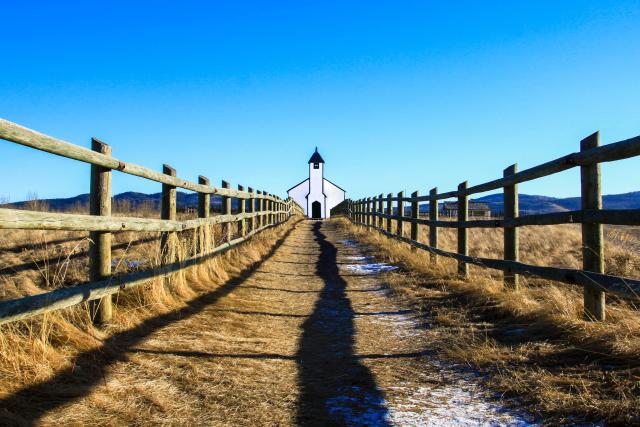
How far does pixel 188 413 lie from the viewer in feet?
8.54

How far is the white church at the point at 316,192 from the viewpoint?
64500 millimetres

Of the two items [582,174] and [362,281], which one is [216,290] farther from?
[582,174]

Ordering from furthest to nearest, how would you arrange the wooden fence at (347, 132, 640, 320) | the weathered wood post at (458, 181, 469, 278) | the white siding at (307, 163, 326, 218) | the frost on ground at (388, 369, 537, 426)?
the white siding at (307, 163, 326, 218) < the weathered wood post at (458, 181, 469, 278) < the wooden fence at (347, 132, 640, 320) < the frost on ground at (388, 369, 537, 426)

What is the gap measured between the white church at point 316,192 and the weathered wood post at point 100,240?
59.6m

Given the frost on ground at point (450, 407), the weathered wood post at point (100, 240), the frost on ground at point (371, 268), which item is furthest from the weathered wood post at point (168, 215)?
the frost on ground at point (371, 268)

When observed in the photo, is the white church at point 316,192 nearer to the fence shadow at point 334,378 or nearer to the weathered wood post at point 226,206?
the weathered wood post at point 226,206

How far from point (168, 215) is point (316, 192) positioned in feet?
194

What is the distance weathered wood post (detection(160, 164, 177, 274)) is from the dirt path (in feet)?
1.93

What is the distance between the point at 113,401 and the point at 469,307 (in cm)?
376

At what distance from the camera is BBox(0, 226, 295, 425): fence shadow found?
2.38m

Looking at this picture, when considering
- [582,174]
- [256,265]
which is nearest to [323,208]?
[256,265]

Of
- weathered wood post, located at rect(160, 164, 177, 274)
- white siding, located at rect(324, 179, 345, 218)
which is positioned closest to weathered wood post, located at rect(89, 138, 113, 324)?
weathered wood post, located at rect(160, 164, 177, 274)

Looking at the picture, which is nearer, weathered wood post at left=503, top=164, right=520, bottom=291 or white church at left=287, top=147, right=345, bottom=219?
weathered wood post at left=503, top=164, right=520, bottom=291

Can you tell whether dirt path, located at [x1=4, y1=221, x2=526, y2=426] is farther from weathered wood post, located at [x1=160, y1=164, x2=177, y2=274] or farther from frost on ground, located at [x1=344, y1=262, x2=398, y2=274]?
frost on ground, located at [x1=344, y1=262, x2=398, y2=274]
